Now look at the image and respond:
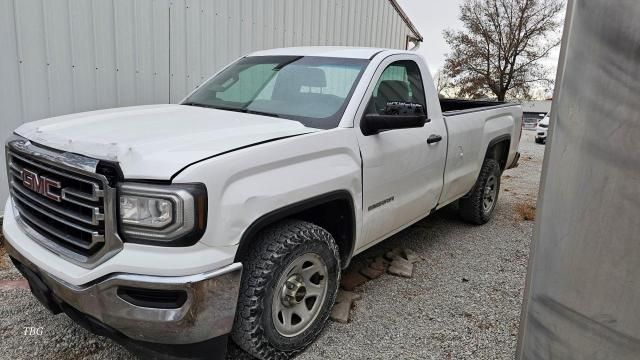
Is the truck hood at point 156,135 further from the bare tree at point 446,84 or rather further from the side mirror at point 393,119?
the bare tree at point 446,84

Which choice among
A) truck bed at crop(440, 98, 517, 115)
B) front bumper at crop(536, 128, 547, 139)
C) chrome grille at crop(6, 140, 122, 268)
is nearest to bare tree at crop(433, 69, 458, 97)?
front bumper at crop(536, 128, 547, 139)

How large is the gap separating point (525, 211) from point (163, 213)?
5.57 metres

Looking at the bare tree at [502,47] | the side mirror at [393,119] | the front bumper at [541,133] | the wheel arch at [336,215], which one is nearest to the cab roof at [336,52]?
the side mirror at [393,119]

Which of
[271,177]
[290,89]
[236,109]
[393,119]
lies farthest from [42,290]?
[393,119]

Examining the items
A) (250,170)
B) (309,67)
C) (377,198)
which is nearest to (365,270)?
(377,198)

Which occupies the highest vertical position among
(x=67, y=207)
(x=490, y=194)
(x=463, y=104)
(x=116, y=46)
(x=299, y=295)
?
(x=116, y=46)

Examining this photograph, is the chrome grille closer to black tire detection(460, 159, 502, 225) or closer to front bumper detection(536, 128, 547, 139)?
black tire detection(460, 159, 502, 225)

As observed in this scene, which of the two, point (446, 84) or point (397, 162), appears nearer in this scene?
point (397, 162)

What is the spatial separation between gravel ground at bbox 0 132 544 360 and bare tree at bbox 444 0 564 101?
30.4 meters

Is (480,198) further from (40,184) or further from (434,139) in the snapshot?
(40,184)

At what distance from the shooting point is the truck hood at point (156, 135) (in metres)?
2.14

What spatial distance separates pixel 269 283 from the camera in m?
2.47

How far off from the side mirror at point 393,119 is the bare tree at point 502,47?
3168 centimetres

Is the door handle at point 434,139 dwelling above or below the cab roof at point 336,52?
below
